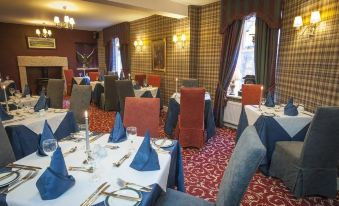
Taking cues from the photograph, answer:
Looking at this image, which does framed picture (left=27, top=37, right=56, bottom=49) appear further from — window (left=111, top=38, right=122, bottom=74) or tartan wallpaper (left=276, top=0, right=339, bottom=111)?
tartan wallpaper (left=276, top=0, right=339, bottom=111)

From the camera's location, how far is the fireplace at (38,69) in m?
8.46

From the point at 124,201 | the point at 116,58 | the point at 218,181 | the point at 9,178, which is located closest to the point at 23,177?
the point at 9,178

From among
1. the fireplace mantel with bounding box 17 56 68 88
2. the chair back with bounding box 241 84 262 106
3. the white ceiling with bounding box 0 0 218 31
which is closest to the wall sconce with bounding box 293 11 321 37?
the chair back with bounding box 241 84 262 106

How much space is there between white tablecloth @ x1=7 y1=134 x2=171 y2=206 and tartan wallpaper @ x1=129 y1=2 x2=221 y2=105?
155 inches

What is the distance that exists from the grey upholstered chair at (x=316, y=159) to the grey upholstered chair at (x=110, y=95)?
440cm

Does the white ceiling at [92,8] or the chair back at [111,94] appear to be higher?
the white ceiling at [92,8]

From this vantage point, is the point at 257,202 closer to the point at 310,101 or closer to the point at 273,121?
the point at 273,121

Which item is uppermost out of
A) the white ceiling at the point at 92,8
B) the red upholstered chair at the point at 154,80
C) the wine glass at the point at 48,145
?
the white ceiling at the point at 92,8

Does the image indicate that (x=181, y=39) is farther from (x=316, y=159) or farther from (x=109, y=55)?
(x=109, y=55)

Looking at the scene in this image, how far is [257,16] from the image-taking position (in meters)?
4.07

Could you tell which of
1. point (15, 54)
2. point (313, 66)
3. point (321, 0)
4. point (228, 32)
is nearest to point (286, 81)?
point (313, 66)

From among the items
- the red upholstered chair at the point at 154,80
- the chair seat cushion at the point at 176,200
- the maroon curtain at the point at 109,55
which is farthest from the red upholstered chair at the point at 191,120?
the maroon curtain at the point at 109,55

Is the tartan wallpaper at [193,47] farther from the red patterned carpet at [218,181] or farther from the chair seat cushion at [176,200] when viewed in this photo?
the chair seat cushion at [176,200]

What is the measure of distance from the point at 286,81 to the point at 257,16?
131 centimetres
